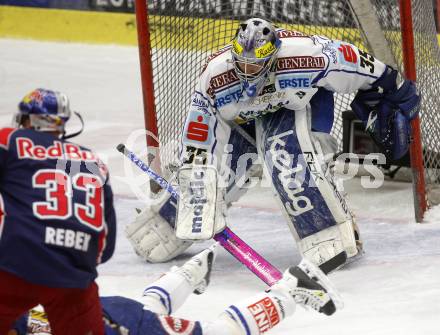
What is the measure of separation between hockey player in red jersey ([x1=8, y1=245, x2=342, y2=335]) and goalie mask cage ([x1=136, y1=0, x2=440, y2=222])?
185 cm

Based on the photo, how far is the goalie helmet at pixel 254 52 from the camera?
4.43 meters

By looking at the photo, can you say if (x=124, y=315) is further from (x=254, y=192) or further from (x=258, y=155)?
(x=254, y=192)

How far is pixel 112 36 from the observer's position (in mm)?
9836

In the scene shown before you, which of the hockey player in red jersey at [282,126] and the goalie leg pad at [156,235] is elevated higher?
the hockey player in red jersey at [282,126]

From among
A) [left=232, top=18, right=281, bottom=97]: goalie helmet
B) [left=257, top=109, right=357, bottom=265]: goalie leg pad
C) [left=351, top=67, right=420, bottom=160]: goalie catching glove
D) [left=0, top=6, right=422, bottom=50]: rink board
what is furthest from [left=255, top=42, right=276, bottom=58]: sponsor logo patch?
[left=0, top=6, right=422, bottom=50]: rink board

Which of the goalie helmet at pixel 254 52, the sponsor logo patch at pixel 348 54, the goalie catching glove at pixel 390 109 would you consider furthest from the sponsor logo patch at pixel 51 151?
the goalie catching glove at pixel 390 109

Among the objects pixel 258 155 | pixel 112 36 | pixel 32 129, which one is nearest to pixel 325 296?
pixel 32 129

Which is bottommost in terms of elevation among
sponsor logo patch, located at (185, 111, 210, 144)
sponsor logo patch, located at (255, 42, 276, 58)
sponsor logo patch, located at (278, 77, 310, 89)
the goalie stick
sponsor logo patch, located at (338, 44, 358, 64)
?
the goalie stick

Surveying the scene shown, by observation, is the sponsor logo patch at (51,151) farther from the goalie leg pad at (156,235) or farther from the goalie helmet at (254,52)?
the goalie leg pad at (156,235)

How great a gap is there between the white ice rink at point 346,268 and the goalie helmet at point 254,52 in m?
0.81

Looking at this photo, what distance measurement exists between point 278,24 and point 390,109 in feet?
Result: 4.45

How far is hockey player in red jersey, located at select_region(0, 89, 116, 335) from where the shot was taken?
3045mm

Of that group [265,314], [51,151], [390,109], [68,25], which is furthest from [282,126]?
[68,25]

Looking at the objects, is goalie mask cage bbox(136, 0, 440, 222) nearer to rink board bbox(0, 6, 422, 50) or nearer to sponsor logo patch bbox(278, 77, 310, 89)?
sponsor logo patch bbox(278, 77, 310, 89)
